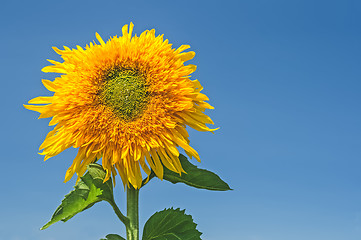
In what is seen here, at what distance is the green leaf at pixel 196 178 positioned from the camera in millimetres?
4223

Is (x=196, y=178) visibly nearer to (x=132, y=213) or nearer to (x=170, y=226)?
(x=170, y=226)

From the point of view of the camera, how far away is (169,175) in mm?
4230

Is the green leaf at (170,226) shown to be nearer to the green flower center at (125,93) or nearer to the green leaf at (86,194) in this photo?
the green leaf at (86,194)

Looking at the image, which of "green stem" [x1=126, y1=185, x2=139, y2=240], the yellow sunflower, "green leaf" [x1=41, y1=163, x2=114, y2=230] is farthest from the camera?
"green stem" [x1=126, y1=185, x2=139, y2=240]

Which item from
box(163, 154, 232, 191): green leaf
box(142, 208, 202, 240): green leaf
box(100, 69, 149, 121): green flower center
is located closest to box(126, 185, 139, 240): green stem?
box(142, 208, 202, 240): green leaf

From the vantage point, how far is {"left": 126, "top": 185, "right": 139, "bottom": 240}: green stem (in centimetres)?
418

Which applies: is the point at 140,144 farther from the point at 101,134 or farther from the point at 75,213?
the point at 75,213

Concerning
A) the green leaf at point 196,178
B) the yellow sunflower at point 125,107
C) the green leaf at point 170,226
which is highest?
the yellow sunflower at point 125,107

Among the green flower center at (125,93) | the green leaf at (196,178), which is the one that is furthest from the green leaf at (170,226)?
the green flower center at (125,93)

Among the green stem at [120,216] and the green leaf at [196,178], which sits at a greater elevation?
the green leaf at [196,178]

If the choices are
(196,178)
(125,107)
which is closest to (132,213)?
(196,178)

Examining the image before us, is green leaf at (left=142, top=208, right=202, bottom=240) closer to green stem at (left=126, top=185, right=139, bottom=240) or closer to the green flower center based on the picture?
green stem at (left=126, top=185, right=139, bottom=240)

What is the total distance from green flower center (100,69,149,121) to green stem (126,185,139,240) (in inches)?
29.6

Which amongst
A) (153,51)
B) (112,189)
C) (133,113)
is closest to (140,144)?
(133,113)
